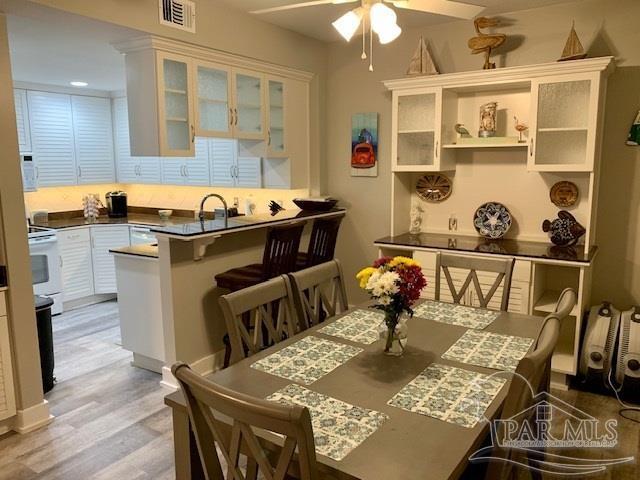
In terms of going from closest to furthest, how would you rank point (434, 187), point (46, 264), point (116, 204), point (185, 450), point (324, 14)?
1. point (185, 450)
2. point (324, 14)
3. point (434, 187)
4. point (46, 264)
5. point (116, 204)

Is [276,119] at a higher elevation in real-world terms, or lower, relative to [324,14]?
lower

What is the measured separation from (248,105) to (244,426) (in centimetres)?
316

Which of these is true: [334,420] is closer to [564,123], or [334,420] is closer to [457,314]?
[457,314]

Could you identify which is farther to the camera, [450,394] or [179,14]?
[179,14]

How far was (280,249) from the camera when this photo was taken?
3.41m

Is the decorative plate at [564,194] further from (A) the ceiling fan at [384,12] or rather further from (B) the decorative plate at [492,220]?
(A) the ceiling fan at [384,12]

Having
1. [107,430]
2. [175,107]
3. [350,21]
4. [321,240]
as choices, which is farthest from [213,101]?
[107,430]

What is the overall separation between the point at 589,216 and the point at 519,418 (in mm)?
2365

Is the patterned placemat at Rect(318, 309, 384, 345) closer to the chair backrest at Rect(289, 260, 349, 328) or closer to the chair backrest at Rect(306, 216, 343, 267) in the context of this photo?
the chair backrest at Rect(289, 260, 349, 328)

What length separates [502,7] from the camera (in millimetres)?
3607

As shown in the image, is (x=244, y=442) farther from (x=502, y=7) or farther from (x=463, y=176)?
(x=502, y=7)

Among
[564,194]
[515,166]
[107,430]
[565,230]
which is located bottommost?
[107,430]

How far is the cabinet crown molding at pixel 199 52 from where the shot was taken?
10.3 ft

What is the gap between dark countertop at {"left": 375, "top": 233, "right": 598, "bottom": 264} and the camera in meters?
3.28
